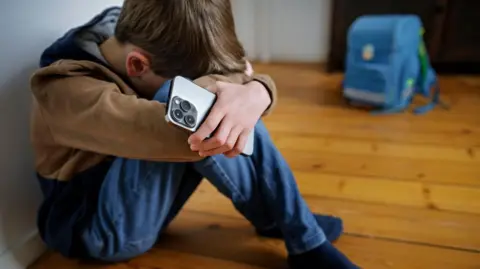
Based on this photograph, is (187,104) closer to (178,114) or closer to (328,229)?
(178,114)

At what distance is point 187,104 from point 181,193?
303mm

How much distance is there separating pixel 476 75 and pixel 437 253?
63.0 inches

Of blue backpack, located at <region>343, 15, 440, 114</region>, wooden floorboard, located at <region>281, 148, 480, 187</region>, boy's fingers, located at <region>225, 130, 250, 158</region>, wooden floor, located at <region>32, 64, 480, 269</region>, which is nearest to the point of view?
boy's fingers, located at <region>225, 130, 250, 158</region>

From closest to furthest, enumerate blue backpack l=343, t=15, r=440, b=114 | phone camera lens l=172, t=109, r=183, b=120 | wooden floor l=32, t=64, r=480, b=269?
phone camera lens l=172, t=109, r=183, b=120, wooden floor l=32, t=64, r=480, b=269, blue backpack l=343, t=15, r=440, b=114

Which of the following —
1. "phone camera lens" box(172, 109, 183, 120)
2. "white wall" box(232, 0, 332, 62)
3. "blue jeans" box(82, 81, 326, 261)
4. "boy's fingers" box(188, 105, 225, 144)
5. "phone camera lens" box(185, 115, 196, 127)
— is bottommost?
"white wall" box(232, 0, 332, 62)

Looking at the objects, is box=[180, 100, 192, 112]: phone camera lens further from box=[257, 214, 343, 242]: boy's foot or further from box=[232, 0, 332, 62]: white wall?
box=[232, 0, 332, 62]: white wall

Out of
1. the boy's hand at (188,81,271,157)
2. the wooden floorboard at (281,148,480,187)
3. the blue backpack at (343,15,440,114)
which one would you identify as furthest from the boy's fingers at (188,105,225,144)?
the blue backpack at (343,15,440,114)

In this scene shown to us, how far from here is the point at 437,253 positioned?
2.64 feet

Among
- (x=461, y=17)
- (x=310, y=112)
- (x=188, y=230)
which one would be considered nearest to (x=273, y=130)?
(x=310, y=112)

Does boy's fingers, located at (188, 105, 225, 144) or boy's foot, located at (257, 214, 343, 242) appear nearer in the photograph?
boy's fingers, located at (188, 105, 225, 144)

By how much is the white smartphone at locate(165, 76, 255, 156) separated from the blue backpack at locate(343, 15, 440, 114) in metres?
1.22

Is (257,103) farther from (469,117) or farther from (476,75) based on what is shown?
(476,75)

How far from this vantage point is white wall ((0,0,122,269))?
0.72 m

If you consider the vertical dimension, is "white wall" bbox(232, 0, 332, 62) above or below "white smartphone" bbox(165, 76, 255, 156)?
below
